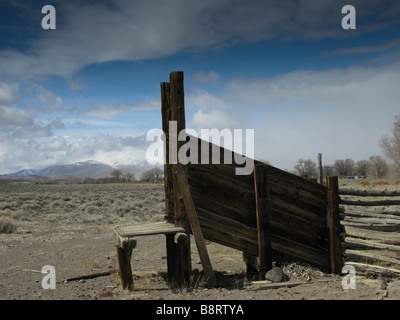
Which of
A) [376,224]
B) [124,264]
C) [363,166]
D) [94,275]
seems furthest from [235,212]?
[363,166]

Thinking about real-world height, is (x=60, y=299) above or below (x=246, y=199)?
below

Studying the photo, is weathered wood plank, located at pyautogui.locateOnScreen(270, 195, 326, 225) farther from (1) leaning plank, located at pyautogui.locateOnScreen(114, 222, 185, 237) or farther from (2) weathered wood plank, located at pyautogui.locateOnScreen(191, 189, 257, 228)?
(1) leaning plank, located at pyautogui.locateOnScreen(114, 222, 185, 237)

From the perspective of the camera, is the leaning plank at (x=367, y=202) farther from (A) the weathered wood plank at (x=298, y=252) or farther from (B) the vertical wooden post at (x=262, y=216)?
(B) the vertical wooden post at (x=262, y=216)

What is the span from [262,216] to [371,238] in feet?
6.69

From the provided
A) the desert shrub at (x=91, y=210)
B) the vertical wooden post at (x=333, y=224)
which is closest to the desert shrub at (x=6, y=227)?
the desert shrub at (x=91, y=210)

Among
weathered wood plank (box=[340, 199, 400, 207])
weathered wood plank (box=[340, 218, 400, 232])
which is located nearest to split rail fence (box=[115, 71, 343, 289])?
weathered wood plank (box=[340, 218, 400, 232])

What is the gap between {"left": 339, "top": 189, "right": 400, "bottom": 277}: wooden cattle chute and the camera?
6.12m

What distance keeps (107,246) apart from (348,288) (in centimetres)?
606

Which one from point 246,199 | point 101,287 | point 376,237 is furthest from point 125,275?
point 376,237

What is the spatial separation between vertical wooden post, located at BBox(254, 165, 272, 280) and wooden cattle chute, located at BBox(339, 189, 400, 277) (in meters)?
1.46

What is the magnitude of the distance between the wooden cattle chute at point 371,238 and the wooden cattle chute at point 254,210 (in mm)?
295
